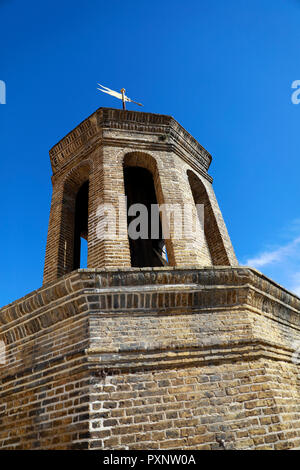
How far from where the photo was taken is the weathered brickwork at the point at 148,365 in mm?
2824

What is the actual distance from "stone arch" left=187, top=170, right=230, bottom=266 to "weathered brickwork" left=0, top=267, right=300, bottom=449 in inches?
63.9

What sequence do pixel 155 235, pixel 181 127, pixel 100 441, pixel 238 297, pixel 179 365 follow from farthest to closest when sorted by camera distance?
1. pixel 155 235
2. pixel 181 127
3. pixel 238 297
4. pixel 179 365
5. pixel 100 441

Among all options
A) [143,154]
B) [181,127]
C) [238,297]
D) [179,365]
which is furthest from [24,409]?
[181,127]

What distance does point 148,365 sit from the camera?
10.3ft

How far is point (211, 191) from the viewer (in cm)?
686

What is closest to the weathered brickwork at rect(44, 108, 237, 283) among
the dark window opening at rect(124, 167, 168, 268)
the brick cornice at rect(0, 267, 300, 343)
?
the brick cornice at rect(0, 267, 300, 343)

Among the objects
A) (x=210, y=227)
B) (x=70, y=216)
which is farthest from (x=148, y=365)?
(x=70, y=216)

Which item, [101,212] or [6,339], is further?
[101,212]

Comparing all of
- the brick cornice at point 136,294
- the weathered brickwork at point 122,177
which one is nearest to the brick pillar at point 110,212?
the weathered brickwork at point 122,177

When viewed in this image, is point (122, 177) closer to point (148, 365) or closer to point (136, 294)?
point (136, 294)

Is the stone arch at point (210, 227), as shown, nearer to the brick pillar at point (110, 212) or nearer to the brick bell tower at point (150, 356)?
the brick bell tower at point (150, 356)

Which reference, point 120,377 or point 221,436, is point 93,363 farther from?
point 221,436

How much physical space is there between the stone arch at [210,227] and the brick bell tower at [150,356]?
0.80 meters
